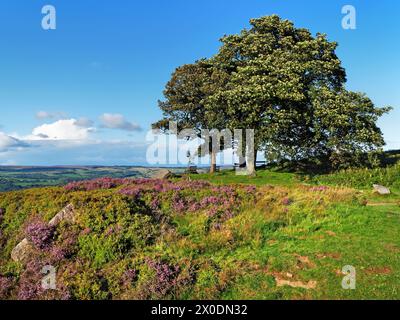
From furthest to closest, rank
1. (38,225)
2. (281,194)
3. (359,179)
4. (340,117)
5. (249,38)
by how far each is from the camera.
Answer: (249,38)
(340,117)
(359,179)
(281,194)
(38,225)

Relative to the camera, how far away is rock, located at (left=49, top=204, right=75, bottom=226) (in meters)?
19.1

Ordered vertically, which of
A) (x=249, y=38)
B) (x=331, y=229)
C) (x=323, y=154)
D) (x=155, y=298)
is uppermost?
(x=249, y=38)

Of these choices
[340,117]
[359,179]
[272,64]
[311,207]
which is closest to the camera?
[311,207]

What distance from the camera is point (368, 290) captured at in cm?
1370

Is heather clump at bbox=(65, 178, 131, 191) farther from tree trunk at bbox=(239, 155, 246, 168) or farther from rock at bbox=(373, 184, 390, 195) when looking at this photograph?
tree trunk at bbox=(239, 155, 246, 168)

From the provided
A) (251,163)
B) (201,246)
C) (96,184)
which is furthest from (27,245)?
(251,163)

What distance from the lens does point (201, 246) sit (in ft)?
58.4

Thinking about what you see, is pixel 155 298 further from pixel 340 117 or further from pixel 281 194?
pixel 340 117

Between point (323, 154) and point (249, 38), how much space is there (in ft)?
60.5

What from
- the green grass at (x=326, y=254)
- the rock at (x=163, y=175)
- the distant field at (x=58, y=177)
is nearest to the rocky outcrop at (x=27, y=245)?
the green grass at (x=326, y=254)

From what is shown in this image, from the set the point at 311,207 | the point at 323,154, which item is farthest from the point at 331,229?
the point at 323,154

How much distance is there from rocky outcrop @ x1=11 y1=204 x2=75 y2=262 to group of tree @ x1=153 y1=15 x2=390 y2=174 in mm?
27879

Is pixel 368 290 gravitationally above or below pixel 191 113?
below

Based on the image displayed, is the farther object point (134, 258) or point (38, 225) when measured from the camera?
point (38, 225)
